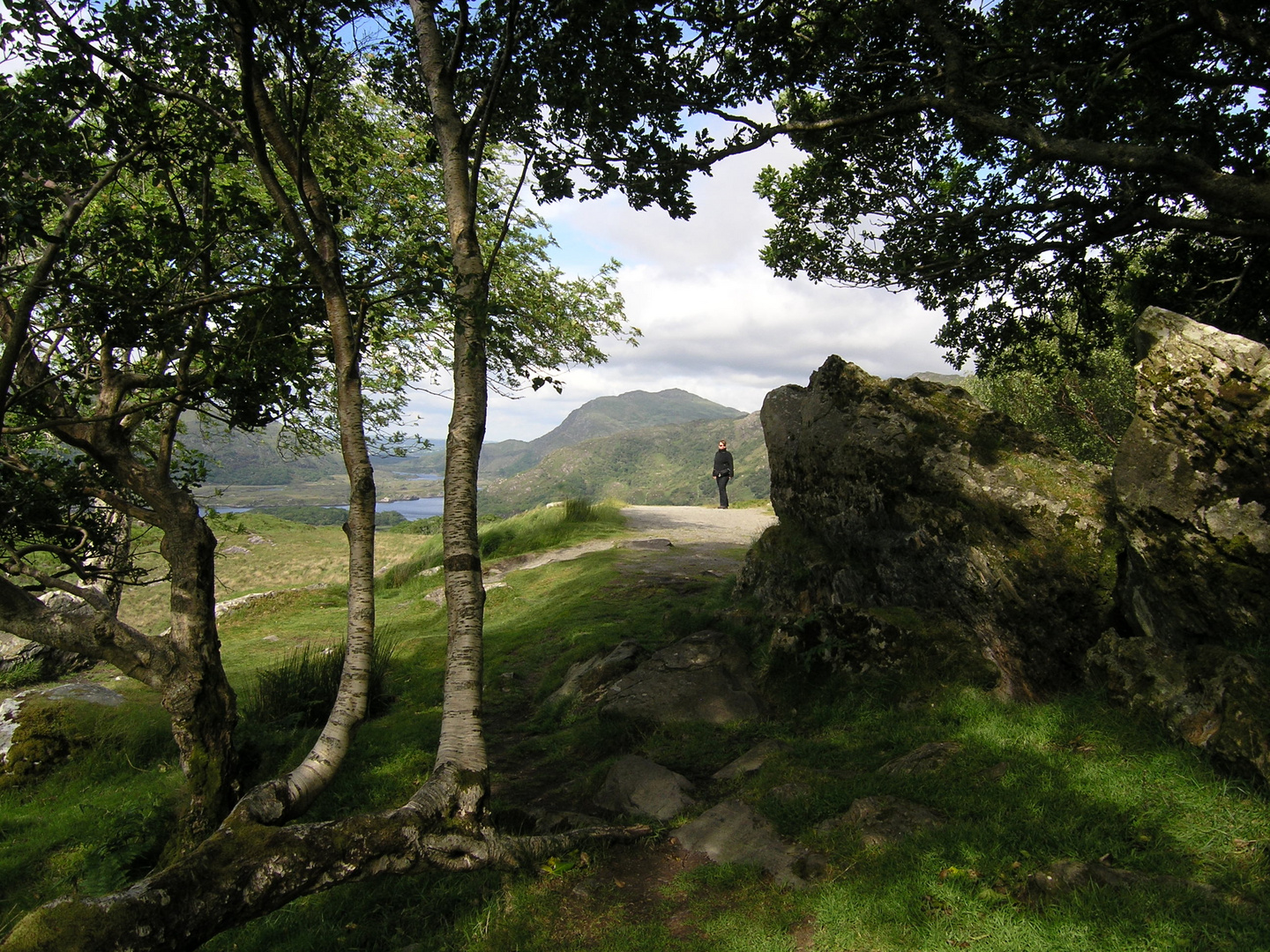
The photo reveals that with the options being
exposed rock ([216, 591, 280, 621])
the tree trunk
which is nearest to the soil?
the tree trunk

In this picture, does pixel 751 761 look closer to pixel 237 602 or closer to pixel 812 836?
pixel 812 836

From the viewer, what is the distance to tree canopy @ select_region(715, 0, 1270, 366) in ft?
23.7

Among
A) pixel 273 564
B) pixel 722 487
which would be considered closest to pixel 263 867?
pixel 722 487

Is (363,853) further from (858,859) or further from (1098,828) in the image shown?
(1098,828)

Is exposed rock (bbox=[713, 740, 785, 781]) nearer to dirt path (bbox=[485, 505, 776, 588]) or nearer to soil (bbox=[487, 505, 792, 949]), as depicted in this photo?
soil (bbox=[487, 505, 792, 949])

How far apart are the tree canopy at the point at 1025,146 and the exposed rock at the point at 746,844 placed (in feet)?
24.1

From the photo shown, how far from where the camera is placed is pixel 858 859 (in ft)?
15.5

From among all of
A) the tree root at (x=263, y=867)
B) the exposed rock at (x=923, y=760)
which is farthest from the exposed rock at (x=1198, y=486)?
the tree root at (x=263, y=867)

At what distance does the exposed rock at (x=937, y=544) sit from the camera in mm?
6680

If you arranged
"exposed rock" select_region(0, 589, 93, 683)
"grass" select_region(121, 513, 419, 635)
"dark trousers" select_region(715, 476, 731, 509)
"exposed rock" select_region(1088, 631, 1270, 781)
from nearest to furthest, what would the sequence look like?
1. "exposed rock" select_region(1088, 631, 1270, 781)
2. "exposed rock" select_region(0, 589, 93, 683)
3. "grass" select_region(121, 513, 419, 635)
4. "dark trousers" select_region(715, 476, 731, 509)

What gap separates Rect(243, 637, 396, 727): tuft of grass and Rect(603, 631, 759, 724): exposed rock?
413cm

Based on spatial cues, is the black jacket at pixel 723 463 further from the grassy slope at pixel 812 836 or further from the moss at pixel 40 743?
the moss at pixel 40 743

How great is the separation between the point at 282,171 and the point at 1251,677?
18.2m

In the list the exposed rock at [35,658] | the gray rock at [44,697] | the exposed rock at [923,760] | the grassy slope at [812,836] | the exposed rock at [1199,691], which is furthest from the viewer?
the exposed rock at [35,658]
